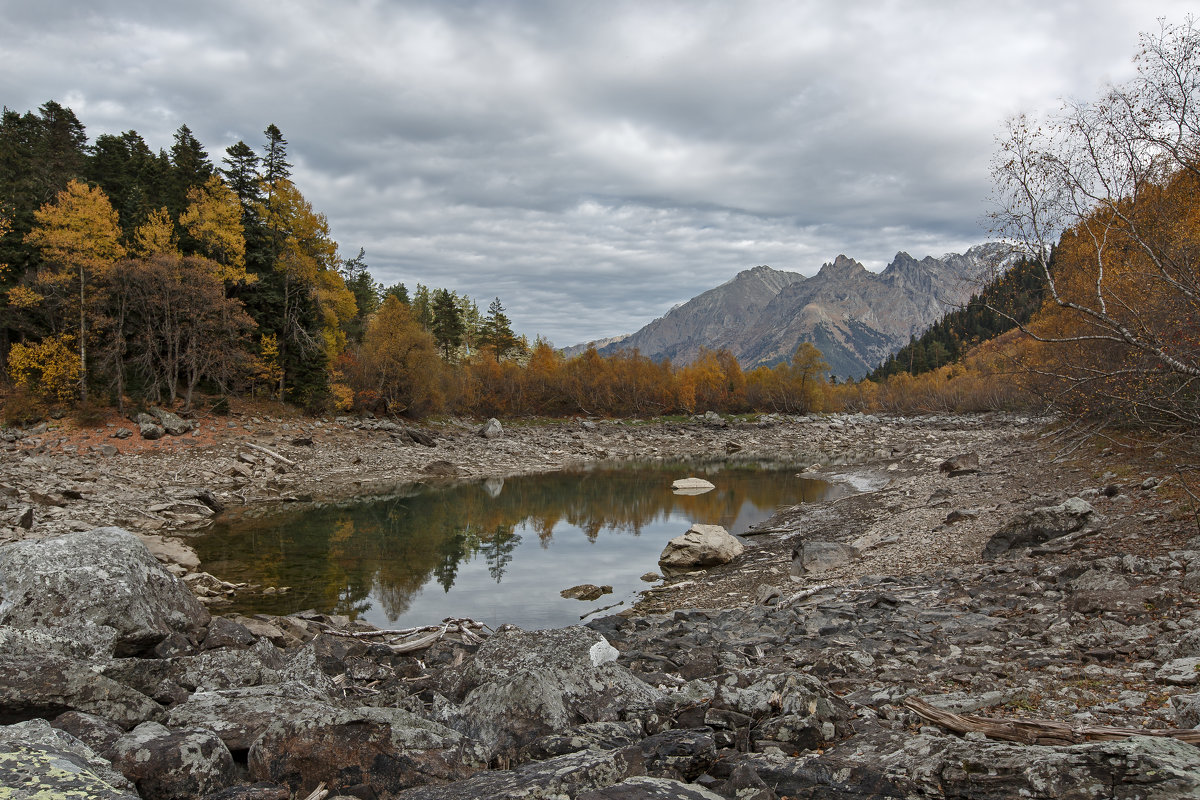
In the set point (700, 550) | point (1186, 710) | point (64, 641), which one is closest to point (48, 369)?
point (64, 641)

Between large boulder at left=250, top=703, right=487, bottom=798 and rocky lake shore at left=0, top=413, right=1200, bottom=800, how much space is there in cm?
2

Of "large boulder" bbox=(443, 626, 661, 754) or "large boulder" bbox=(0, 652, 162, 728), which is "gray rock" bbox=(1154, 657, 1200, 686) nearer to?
"large boulder" bbox=(443, 626, 661, 754)

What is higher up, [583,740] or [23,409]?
[23,409]

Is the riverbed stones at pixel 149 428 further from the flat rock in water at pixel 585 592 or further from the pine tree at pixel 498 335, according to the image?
the pine tree at pixel 498 335

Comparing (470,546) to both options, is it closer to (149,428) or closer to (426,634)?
(426,634)

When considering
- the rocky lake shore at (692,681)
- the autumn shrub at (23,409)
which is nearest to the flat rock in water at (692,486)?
the rocky lake shore at (692,681)

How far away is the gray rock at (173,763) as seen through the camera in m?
4.08

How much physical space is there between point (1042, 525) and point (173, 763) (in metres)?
14.3

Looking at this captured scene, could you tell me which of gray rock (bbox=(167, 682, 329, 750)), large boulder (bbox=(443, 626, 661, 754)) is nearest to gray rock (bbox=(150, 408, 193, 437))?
gray rock (bbox=(167, 682, 329, 750))

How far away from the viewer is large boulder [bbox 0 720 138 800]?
3248 millimetres

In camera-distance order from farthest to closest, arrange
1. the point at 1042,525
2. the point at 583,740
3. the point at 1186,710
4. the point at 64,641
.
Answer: the point at 1042,525
the point at 64,641
the point at 583,740
the point at 1186,710

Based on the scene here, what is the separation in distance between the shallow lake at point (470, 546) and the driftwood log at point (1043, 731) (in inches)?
406

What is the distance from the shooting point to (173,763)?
418 cm

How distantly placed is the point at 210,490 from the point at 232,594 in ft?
50.8
